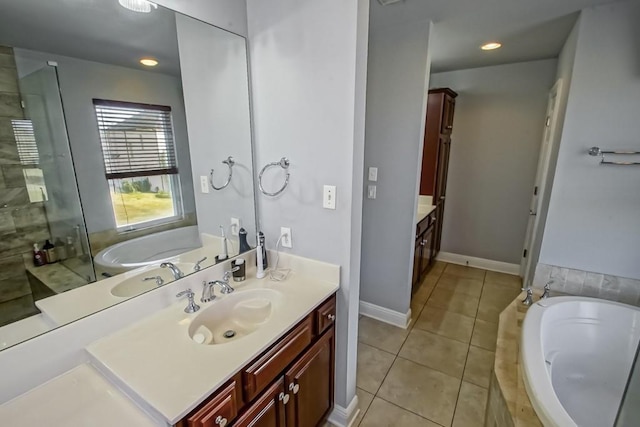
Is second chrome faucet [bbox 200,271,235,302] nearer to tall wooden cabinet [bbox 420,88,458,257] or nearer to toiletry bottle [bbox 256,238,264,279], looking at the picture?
toiletry bottle [bbox 256,238,264,279]

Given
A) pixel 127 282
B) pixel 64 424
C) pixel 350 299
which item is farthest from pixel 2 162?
pixel 350 299

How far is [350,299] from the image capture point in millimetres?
1575

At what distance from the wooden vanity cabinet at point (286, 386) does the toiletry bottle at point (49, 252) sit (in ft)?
2.66

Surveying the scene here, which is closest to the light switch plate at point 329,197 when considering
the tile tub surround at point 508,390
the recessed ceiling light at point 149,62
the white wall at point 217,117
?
the white wall at point 217,117

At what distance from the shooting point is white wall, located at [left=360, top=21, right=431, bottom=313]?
7.34ft

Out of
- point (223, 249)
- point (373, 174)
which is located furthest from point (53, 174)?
point (373, 174)

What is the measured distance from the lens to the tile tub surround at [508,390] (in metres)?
1.24

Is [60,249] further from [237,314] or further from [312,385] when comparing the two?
[312,385]

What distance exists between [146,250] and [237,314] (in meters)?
0.53

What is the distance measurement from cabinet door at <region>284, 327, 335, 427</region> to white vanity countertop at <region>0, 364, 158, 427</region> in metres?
0.57

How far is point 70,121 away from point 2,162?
262 mm

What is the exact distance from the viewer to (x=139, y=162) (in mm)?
1312

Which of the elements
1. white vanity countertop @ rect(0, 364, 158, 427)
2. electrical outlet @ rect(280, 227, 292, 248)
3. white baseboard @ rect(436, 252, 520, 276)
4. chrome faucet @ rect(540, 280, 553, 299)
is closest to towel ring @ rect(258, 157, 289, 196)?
electrical outlet @ rect(280, 227, 292, 248)

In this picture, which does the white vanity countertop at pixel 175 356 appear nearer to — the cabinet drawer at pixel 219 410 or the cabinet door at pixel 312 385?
the cabinet drawer at pixel 219 410
